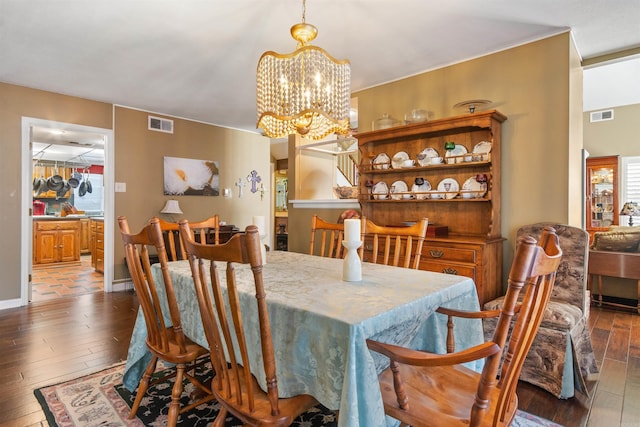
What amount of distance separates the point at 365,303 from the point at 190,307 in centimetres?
88

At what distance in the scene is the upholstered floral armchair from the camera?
2012mm

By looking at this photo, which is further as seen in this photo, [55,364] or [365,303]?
[55,364]

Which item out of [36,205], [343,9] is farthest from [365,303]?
[36,205]

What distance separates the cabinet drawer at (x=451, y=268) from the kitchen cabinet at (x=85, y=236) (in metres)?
7.94

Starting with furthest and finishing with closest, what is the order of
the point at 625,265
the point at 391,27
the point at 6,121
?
the point at 6,121
the point at 625,265
the point at 391,27

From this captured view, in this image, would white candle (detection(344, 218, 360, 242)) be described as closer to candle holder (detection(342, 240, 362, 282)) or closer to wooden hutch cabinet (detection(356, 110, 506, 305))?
candle holder (detection(342, 240, 362, 282))

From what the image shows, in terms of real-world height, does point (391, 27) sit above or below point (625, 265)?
above

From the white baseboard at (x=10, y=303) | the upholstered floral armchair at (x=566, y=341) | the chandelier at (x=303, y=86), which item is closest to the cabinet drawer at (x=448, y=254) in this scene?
the upholstered floral armchair at (x=566, y=341)

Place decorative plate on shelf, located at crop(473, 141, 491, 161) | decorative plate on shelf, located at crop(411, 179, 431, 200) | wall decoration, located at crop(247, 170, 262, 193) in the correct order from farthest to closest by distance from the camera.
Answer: wall decoration, located at crop(247, 170, 262, 193) < decorative plate on shelf, located at crop(411, 179, 431, 200) < decorative plate on shelf, located at crop(473, 141, 491, 161)

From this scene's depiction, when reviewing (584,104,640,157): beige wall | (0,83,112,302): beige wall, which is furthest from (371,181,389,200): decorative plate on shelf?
(584,104,640,157): beige wall

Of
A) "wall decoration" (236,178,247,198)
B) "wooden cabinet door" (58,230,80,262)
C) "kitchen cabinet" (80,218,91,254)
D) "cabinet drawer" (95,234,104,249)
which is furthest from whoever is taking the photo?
"kitchen cabinet" (80,218,91,254)

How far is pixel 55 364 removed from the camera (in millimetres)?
2477

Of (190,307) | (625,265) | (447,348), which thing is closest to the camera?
(447,348)

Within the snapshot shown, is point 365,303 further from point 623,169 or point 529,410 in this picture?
point 623,169
